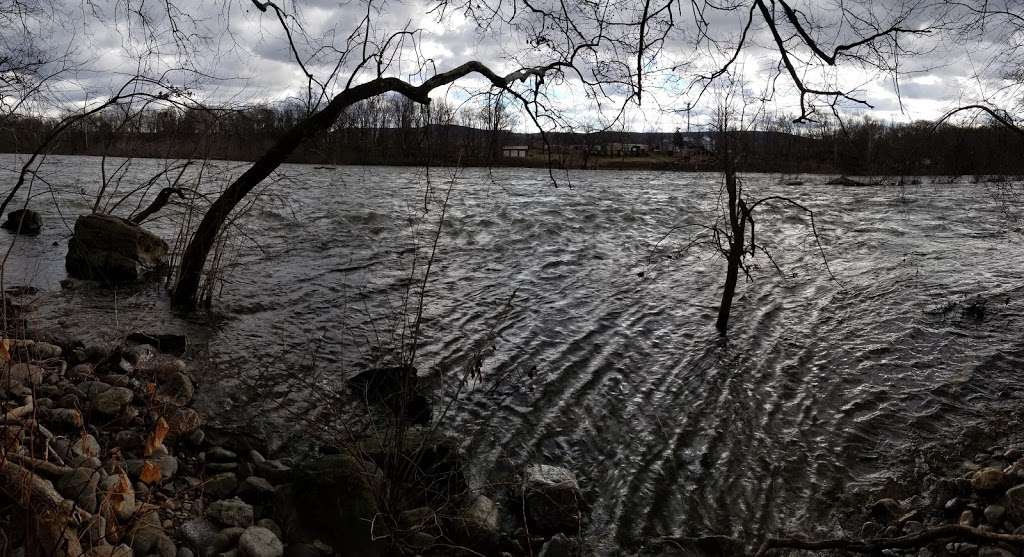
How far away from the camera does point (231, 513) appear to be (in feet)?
12.3

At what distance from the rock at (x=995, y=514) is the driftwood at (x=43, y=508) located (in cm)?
553

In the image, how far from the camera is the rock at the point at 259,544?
340 cm

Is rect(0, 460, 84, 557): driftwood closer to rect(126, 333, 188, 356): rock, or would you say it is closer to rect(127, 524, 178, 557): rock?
rect(127, 524, 178, 557): rock

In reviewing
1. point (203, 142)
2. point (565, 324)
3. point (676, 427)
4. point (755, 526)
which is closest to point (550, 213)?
point (565, 324)

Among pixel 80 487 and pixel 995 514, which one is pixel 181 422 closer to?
pixel 80 487

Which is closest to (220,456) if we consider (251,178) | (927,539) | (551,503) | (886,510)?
(551,503)

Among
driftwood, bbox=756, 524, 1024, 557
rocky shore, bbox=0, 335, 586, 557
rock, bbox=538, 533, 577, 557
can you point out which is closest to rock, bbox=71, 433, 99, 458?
rocky shore, bbox=0, 335, 586, 557

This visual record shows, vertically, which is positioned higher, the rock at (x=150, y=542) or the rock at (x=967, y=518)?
the rock at (x=150, y=542)

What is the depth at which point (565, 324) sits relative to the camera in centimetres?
963

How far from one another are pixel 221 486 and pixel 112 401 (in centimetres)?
148

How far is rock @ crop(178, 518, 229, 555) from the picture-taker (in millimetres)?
3400

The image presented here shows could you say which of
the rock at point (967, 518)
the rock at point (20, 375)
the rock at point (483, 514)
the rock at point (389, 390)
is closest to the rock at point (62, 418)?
the rock at point (20, 375)

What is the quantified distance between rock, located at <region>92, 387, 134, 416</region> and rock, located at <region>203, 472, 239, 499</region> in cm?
121

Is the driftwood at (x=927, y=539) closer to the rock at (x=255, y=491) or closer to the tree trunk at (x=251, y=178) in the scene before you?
the rock at (x=255, y=491)
